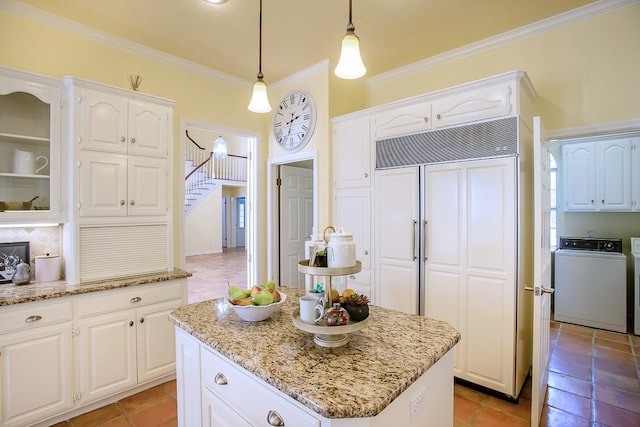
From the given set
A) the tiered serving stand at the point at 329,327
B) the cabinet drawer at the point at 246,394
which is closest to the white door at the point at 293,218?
the cabinet drawer at the point at 246,394

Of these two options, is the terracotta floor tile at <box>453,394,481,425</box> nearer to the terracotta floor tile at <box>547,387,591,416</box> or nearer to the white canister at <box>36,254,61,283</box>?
the terracotta floor tile at <box>547,387,591,416</box>

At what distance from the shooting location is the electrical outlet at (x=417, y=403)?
114 centimetres

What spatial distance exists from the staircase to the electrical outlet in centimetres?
877

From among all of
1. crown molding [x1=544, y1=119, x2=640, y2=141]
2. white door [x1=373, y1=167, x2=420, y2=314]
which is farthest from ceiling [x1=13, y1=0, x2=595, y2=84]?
white door [x1=373, y1=167, x2=420, y2=314]

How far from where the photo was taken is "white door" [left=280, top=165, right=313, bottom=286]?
4.03 meters

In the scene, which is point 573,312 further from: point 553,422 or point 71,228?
point 71,228

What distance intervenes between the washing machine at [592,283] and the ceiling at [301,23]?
297 cm

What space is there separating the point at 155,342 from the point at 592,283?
492 cm

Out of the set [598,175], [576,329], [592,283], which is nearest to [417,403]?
[576,329]

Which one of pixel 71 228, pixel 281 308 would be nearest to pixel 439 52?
pixel 281 308

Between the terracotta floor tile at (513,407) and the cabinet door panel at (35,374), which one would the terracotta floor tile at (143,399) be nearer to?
the cabinet door panel at (35,374)

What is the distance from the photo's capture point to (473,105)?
2426mm

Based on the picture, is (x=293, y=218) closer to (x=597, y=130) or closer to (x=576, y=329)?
(x=597, y=130)

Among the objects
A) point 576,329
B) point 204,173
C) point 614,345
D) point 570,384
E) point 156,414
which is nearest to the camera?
point 156,414
